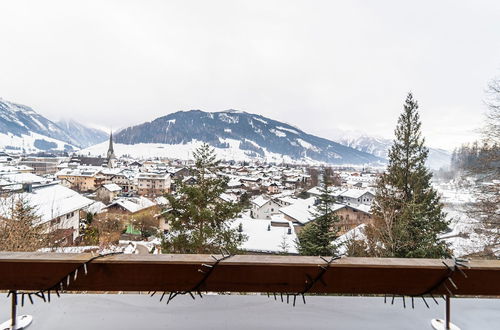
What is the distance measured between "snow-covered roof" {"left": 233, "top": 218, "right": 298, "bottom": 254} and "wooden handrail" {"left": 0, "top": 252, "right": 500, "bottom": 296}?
10653 mm

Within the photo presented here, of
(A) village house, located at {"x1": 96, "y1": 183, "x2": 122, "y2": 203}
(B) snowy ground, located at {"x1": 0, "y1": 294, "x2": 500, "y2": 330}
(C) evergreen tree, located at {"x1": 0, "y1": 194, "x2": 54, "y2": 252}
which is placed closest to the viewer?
(B) snowy ground, located at {"x1": 0, "y1": 294, "x2": 500, "y2": 330}

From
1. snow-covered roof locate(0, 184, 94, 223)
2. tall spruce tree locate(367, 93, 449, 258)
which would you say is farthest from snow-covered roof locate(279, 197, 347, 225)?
snow-covered roof locate(0, 184, 94, 223)

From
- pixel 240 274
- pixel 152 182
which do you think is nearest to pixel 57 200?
pixel 240 274

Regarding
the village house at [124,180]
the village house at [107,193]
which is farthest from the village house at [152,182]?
the village house at [107,193]

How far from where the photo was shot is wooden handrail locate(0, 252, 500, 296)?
986mm

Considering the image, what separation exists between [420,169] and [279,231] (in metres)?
8.33

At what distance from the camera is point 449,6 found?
20.2 feet

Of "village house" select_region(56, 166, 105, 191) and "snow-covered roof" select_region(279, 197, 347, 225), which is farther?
"village house" select_region(56, 166, 105, 191)

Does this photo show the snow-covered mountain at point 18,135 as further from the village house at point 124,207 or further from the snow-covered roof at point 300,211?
the snow-covered roof at point 300,211

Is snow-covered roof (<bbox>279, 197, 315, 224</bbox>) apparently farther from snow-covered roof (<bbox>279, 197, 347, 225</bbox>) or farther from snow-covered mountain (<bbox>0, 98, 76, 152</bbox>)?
snow-covered mountain (<bbox>0, 98, 76, 152</bbox>)

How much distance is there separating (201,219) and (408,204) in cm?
763

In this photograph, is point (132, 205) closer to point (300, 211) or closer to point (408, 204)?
point (300, 211)

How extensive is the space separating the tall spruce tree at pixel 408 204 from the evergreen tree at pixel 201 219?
4.99 meters

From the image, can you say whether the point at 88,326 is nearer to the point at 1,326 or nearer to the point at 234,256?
the point at 1,326
